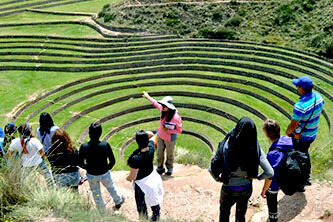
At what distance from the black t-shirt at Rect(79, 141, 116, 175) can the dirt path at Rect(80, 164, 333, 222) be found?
967mm

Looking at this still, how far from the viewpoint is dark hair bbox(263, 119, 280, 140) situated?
17.4ft

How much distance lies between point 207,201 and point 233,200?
2112 mm

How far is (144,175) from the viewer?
5.75 metres

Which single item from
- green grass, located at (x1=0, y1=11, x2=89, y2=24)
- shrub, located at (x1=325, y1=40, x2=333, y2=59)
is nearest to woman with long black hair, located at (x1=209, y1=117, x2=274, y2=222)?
shrub, located at (x1=325, y1=40, x2=333, y2=59)

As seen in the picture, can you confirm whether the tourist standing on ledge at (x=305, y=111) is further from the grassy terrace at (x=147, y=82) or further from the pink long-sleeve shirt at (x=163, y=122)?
the grassy terrace at (x=147, y=82)

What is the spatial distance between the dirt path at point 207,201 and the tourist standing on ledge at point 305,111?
48 cm

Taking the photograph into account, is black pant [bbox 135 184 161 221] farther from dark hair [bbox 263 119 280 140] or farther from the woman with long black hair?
dark hair [bbox 263 119 280 140]

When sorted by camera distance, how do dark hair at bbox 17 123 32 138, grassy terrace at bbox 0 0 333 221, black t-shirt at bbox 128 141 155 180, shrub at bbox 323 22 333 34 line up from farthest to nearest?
shrub at bbox 323 22 333 34
grassy terrace at bbox 0 0 333 221
dark hair at bbox 17 123 32 138
black t-shirt at bbox 128 141 155 180

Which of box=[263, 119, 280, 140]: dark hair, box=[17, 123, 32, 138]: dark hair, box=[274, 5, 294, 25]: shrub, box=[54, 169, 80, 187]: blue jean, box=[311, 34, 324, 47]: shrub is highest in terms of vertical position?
box=[274, 5, 294, 25]: shrub

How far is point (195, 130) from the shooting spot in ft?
54.4

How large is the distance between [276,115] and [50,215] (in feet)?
44.1

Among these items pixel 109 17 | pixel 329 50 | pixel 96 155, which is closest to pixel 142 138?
pixel 96 155

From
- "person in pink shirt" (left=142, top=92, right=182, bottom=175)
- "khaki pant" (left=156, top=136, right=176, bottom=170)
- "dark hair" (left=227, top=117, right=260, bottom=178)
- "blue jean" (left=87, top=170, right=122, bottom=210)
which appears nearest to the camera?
"dark hair" (left=227, top=117, right=260, bottom=178)

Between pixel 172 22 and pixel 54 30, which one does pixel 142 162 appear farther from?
pixel 54 30
